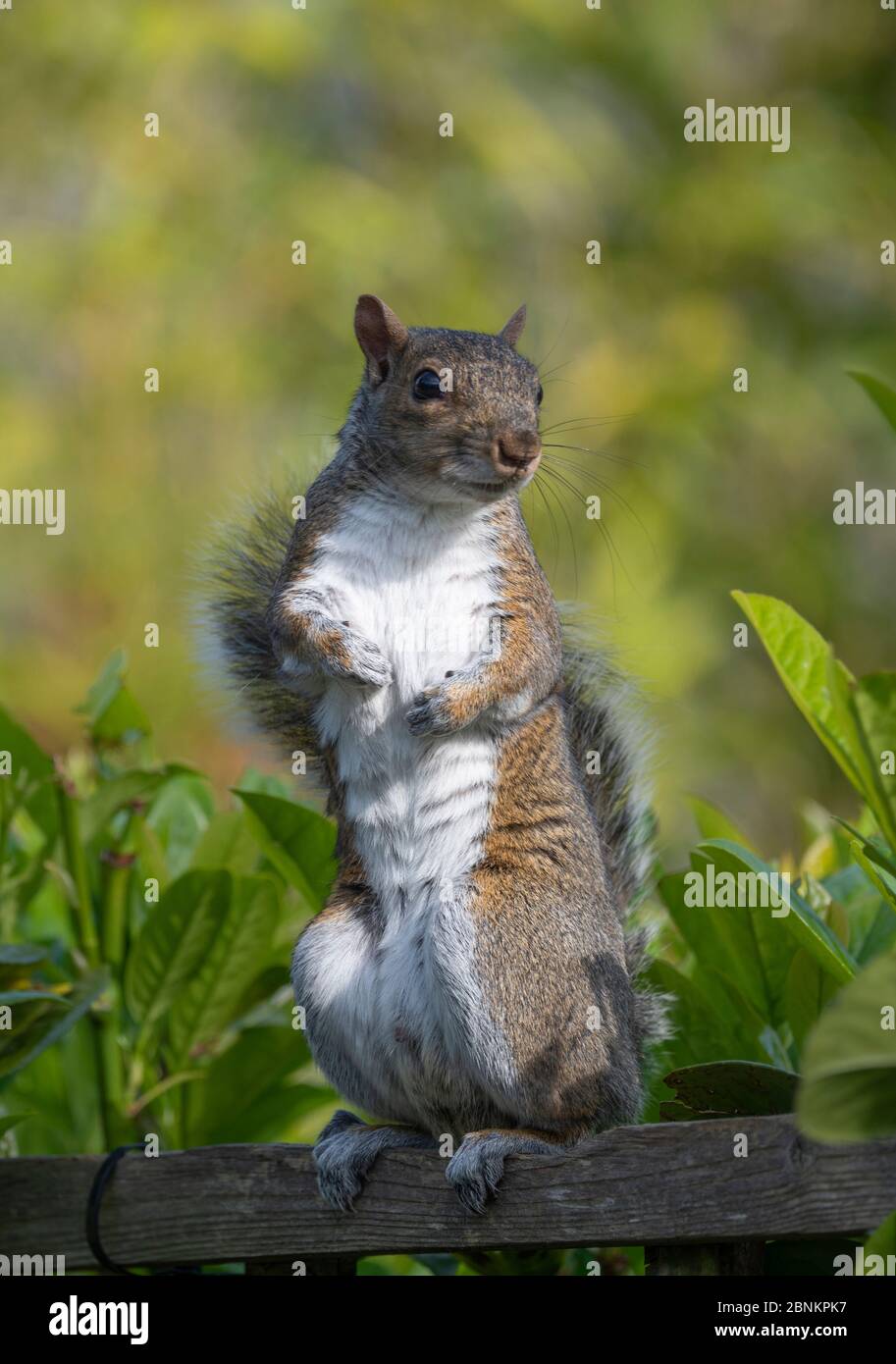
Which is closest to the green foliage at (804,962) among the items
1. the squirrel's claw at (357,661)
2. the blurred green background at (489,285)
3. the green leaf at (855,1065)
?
the green leaf at (855,1065)

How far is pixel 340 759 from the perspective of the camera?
177 cm

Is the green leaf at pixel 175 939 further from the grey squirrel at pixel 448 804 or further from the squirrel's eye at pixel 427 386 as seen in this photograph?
the squirrel's eye at pixel 427 386

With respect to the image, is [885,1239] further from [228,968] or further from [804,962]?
[228,968]

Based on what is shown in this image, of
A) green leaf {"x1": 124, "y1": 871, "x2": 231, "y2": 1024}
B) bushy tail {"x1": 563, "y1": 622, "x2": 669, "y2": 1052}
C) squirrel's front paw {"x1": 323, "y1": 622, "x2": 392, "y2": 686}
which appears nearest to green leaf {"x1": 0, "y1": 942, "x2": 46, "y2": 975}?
green leaf {"x1": 124, "y1": 871, "x2": 231, "y2": 1024}

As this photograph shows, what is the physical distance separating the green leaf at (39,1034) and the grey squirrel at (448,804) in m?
0.32

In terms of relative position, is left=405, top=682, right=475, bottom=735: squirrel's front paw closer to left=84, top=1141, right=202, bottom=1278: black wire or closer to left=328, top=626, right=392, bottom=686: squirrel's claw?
left=328, top=626, right=392, bottom=686: squirrel's claw

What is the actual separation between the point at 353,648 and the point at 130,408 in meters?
5.02

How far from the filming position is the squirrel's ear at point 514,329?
1908 mm

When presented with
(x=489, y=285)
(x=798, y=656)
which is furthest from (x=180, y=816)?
(x=489, y=285)

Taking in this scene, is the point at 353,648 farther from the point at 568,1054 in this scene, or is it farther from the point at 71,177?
the point at 71,177

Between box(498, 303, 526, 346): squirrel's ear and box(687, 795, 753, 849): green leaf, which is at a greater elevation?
box(498, 303, 526, 346): squirrel's ear

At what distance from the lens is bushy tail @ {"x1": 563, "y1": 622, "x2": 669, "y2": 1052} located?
1981 millimetres

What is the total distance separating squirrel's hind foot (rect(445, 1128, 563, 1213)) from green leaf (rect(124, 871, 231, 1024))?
Result: 0.59m
